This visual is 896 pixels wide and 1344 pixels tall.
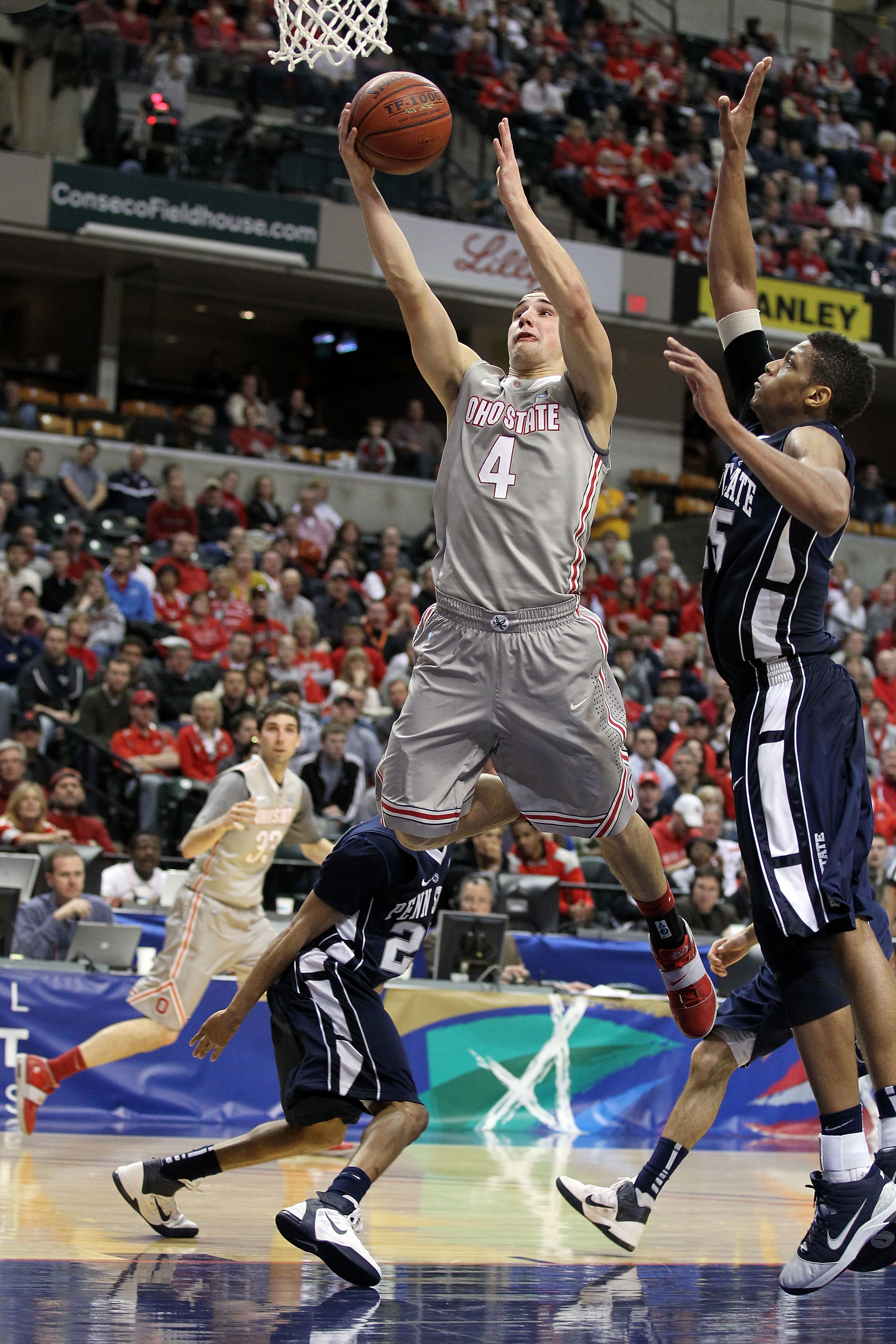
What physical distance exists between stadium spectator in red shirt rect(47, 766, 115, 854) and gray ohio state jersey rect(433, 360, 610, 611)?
6550 millimetres

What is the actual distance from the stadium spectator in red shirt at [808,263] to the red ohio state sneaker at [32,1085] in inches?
687

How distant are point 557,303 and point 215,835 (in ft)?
12.4

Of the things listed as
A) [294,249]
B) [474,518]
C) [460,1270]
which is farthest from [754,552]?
[294,249]

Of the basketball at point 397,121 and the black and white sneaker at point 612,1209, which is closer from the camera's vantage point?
the black and white sneaker at point 612,1209

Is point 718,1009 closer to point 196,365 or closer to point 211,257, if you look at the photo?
point 211,257

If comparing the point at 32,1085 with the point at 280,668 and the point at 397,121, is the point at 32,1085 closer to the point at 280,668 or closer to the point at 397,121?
the point at 397,121

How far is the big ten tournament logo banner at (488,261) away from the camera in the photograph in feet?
64.7

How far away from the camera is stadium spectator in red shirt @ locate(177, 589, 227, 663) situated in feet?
45.6

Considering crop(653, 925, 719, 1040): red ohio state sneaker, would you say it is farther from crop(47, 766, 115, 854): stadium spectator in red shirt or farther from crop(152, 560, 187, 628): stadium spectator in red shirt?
crop(152, 560, 187, 628): stadium spectator in red shirt

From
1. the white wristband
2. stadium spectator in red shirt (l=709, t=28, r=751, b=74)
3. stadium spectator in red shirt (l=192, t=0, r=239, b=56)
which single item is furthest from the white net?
stadium spectator in red shirt (l=709, t=28, r=751, b=74)

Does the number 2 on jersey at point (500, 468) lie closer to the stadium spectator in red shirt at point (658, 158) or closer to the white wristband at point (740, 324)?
the white wristband at point (740, 324)

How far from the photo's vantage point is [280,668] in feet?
44.0

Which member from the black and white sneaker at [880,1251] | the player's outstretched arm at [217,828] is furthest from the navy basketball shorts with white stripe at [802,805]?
the player's outstretched arm at [217,828]

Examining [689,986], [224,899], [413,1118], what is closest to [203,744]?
[224,899]
